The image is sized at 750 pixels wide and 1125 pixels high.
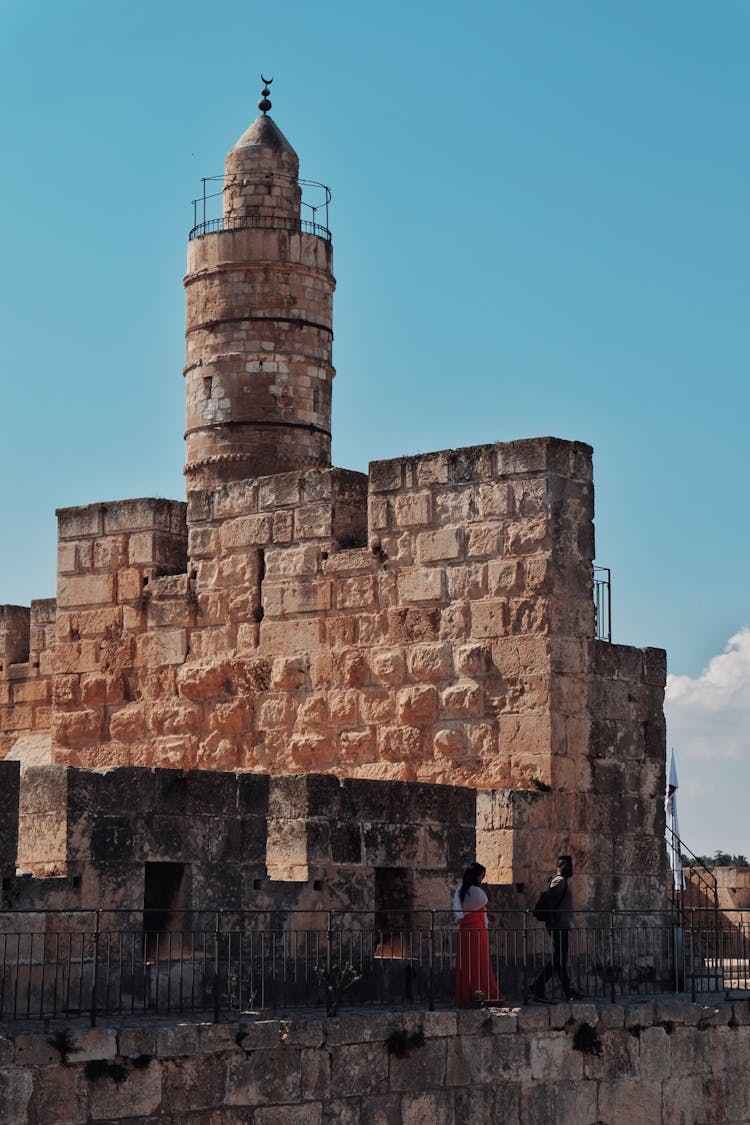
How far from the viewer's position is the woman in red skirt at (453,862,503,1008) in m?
11.3

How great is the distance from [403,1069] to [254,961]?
106 cm

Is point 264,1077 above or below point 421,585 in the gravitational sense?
below

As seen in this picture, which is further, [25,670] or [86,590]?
[25,670]

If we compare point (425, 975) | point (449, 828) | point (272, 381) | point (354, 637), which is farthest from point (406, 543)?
point (272, 381)

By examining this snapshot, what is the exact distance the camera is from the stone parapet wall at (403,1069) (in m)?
9.04

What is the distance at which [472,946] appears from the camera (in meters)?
11.4

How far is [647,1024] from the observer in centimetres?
1200

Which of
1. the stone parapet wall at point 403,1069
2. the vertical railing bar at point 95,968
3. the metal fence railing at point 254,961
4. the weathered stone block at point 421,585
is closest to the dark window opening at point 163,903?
the metal fence railing at point 254,961

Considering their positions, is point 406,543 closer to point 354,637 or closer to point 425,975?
point 354,637

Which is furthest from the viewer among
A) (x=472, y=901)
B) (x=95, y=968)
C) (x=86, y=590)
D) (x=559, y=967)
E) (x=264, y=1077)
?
(x=86, y=590)

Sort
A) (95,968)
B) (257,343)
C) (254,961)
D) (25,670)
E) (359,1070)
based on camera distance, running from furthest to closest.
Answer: (257,343) < (25,670) < (254,961) < (359,1070) < (95,968)

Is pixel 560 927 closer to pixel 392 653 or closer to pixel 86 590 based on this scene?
pixel 392 653

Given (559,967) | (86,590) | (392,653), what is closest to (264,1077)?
(559,967)

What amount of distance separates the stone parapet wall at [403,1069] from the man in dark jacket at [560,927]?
0.40m
